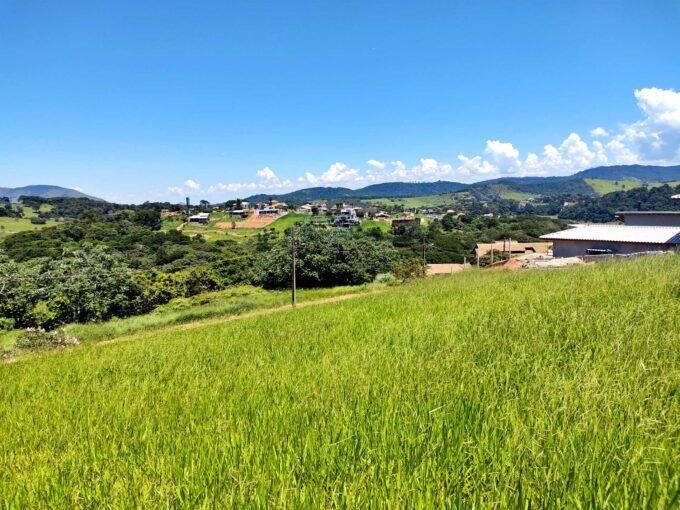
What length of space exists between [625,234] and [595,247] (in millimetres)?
2024

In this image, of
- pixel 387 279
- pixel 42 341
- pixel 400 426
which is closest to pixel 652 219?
pixel 387 279

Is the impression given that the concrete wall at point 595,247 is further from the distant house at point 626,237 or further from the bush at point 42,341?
the bush at point 42,341

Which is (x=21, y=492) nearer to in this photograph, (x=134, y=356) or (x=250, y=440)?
(x=250, y=440)

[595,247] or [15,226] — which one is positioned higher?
[15,226]

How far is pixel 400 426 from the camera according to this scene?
8.01 feet

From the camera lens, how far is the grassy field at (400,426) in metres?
1.76

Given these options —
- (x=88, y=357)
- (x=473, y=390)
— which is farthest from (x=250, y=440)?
(x=88, y=357)

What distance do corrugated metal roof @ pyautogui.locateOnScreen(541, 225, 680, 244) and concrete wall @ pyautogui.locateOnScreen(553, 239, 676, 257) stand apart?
33 centimetres

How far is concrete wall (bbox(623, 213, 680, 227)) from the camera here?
2993 centimetres

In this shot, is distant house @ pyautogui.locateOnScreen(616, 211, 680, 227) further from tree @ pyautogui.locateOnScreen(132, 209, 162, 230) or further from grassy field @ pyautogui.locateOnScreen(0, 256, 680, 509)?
tree @ pyautogui.locateOnScreen(132, 209, 162, 230)

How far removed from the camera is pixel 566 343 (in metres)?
3.76

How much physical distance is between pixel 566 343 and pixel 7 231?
122409mm

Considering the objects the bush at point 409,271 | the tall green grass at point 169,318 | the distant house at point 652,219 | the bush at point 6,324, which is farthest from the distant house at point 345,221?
the bush at point 6,324

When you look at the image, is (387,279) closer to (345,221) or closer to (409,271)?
(409,271)
